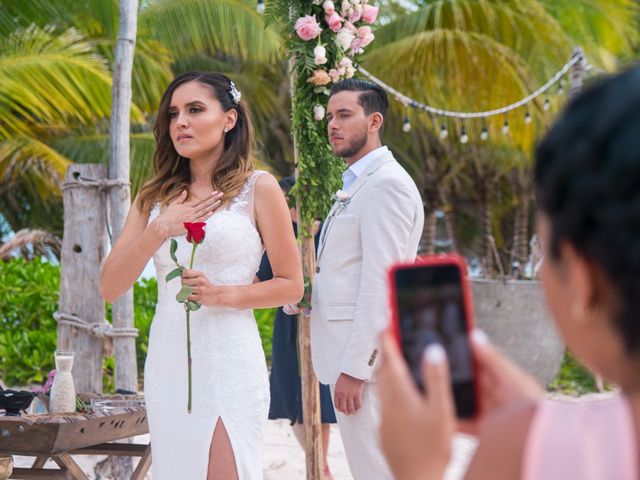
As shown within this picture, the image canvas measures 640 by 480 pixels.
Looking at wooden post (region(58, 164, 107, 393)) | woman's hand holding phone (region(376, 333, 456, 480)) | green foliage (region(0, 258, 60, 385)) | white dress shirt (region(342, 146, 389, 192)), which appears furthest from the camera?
green foliage (region(0, 258, 60, 385))

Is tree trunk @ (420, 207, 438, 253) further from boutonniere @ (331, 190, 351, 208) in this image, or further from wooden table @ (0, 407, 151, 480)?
boutonniere @ (331, 190, 351, 208)

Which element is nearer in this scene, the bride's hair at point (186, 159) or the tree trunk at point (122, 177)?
the bride's hair at point (186, 159)

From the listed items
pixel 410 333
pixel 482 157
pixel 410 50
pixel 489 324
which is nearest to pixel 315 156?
pixel 410 333

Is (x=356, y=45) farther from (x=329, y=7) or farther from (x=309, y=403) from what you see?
(x=309, y=403)

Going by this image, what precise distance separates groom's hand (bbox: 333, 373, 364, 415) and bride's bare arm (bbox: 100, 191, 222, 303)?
0.86 m

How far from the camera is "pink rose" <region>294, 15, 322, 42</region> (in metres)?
4.78

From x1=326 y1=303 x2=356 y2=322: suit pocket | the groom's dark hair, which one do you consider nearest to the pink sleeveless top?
x1=326 y1=303 x2=356 y2=322: suit pocket

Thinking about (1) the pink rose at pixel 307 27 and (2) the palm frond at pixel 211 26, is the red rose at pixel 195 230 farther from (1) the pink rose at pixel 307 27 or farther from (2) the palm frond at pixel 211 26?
(2) the palm frond at pixel 211 26

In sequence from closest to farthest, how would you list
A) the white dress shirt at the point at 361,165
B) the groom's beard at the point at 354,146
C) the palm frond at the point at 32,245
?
the white dress shirt at the point at 361,165
the groom's beard at the point at 354,146
the palm frond at the point at 32,245

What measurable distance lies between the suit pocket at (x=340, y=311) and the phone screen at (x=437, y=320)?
2755 millimetres

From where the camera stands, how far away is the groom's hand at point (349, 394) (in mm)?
3688

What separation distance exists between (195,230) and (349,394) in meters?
0.98

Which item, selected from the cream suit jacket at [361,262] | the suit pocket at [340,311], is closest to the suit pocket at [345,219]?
the cream suit jacket at [361,262]

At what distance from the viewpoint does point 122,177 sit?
5.93 m
